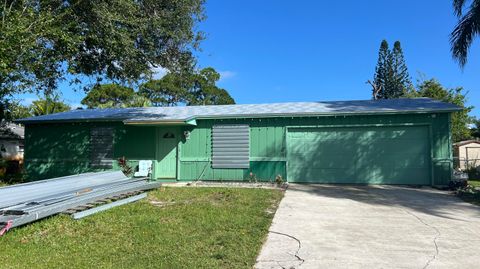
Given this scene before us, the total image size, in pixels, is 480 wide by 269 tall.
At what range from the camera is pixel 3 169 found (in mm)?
19344

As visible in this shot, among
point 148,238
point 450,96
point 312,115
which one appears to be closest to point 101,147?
point 312,115

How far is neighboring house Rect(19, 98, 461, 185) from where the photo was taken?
12945mm

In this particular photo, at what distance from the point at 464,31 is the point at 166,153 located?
11.6 metres

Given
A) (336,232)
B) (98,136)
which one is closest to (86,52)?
(98,136)

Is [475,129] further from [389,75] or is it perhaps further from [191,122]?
[191,122]

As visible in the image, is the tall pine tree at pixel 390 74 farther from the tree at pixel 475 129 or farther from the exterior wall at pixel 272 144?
the exterior wall at pixel 272 144

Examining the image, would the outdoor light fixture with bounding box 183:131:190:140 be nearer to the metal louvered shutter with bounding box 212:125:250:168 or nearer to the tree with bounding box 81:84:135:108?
the metal louvered shutter with bounding box 212:125:250:168

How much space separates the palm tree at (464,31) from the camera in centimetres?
1269

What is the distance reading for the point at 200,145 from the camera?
1452 centimetres

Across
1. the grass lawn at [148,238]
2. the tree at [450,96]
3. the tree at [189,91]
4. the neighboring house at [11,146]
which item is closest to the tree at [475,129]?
the tree at [450,96]

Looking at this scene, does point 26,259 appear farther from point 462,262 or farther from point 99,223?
point 462,262

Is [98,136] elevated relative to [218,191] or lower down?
elevated

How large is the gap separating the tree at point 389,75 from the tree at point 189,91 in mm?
17654

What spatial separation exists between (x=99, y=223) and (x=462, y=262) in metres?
5.78
